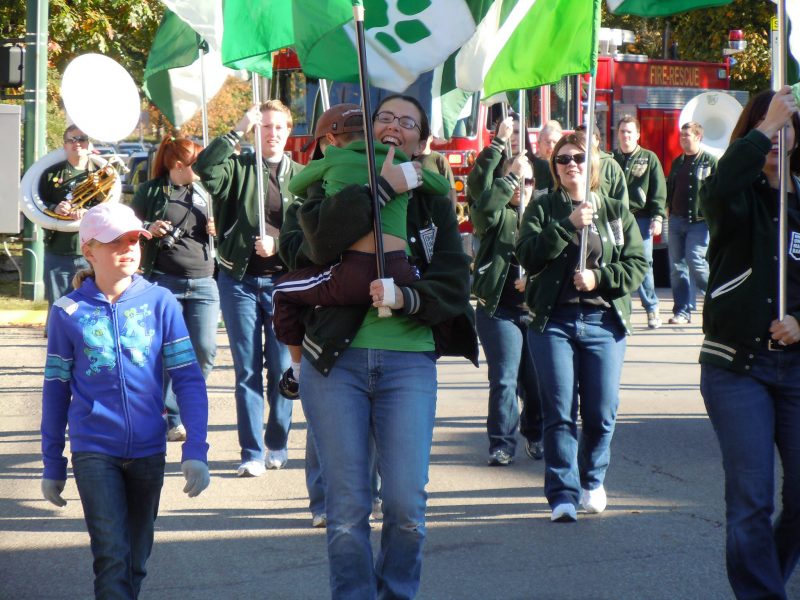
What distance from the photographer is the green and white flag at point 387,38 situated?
5.37 meters

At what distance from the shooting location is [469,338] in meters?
4.75

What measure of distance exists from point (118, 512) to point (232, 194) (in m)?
3.52

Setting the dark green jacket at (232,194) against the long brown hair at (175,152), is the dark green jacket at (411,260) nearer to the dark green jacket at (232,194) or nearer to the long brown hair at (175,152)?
the dark green jacket at (232,194)

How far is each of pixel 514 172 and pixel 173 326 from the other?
3523 millimetres

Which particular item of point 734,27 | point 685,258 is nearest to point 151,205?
point 685,258

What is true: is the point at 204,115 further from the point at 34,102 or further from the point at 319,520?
the point at 34,102

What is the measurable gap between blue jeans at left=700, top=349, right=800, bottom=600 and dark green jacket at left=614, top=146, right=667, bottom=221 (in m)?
9.27

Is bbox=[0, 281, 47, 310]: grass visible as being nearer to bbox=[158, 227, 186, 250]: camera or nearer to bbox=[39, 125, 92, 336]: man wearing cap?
bbox=[39, 125, 92, 336]: man wearing cap

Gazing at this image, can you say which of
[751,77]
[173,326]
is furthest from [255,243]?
[751,77]

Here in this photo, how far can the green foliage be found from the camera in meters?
26.7

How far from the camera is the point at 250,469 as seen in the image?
754 cm

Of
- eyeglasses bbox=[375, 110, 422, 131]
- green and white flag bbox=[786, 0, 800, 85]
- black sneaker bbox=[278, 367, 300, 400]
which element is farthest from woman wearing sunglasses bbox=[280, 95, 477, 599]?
green and white flag bbox=[786, 0, 800, 85]

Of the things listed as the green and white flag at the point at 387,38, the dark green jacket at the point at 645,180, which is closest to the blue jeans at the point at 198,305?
the green and white flag at the point at 387,38

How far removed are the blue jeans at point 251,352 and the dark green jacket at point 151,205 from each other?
87cm
